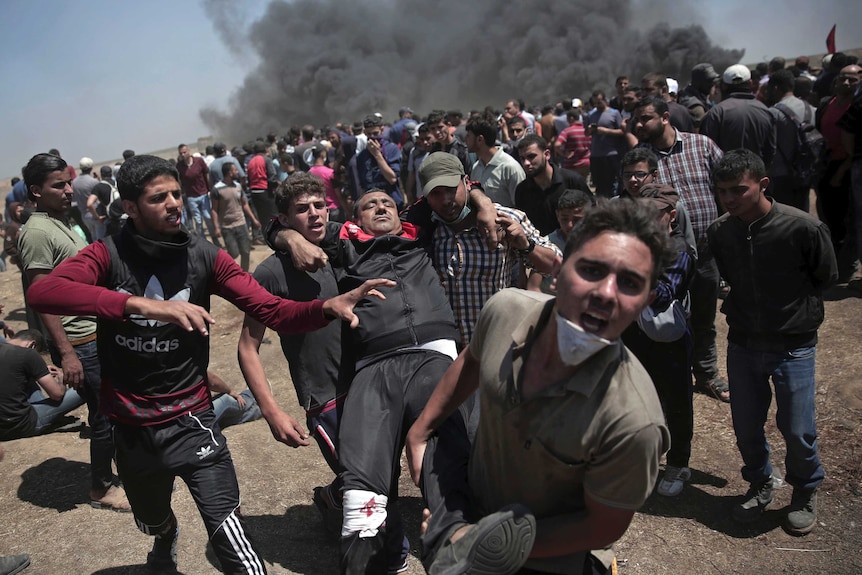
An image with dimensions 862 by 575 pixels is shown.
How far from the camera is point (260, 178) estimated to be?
11.9 meters

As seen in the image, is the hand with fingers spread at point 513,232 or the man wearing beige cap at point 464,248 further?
the man wearing beige cap at point 464,248

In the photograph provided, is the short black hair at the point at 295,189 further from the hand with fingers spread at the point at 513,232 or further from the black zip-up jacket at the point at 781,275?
the black zip-up jacket at the point at 781,275

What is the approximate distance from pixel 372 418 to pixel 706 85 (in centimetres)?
922

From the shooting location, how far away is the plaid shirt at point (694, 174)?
530cm

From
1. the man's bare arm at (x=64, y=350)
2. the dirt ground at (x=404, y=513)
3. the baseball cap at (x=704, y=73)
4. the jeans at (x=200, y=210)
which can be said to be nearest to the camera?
the dirt ground at (x=404, y=513)

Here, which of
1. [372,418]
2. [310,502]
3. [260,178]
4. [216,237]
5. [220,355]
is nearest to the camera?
[372,418]

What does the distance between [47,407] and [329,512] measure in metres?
3.02

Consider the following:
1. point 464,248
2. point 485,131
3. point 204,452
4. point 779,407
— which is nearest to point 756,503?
point 779,407

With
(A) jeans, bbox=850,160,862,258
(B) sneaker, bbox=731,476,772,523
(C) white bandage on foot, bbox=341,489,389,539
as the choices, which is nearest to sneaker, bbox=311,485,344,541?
(C) white bandage on foot, bbox=341,489,389,539

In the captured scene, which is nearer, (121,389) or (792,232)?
(121,389)

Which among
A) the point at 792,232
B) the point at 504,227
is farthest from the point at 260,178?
the point at 792,232

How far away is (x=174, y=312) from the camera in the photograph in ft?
7.73

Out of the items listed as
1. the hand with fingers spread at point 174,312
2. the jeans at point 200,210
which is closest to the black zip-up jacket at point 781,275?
the hand with fingers spread at point 174,312

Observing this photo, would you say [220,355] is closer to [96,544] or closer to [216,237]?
[96,544]
